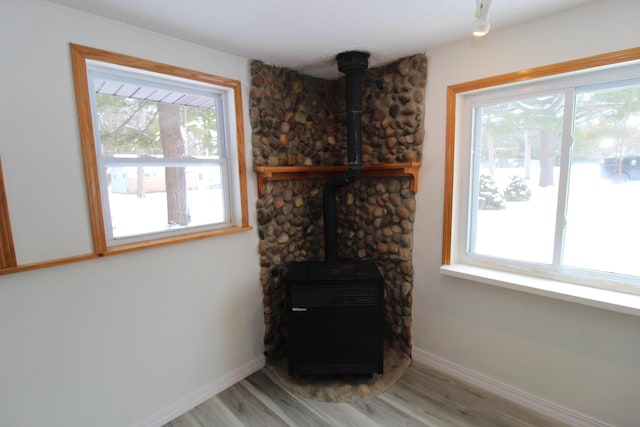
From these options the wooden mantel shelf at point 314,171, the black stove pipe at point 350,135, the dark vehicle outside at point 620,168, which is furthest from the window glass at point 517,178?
the black stove pipe at point 350,135

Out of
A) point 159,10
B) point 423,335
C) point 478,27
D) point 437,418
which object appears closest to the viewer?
point 478,27

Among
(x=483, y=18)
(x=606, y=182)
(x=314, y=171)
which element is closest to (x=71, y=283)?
(x=314, y=171)

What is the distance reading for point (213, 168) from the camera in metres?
2.27

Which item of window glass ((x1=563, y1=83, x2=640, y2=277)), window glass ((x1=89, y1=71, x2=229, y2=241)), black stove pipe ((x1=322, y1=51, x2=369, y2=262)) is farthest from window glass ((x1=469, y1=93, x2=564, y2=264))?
window glass ((x1=89, y1=71, x2=229, y2=241))

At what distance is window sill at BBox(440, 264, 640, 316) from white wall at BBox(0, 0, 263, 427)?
1.89 metres

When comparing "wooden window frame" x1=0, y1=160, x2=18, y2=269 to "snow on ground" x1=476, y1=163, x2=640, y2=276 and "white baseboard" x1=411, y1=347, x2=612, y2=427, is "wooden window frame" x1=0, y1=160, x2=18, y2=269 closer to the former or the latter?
"white baseboard" x1=411, y1=347, x2=612, y2=427

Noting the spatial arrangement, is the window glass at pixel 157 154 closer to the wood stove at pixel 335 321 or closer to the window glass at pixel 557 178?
the wood stove at pixel 335 321

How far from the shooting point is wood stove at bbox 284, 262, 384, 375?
2.14 m

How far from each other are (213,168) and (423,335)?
84.7 inches

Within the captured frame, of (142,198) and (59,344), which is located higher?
(142,198)

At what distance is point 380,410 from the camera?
2010mm

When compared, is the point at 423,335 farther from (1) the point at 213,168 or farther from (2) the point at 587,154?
(1) the point at 213,168

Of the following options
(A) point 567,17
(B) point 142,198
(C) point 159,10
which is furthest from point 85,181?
(A) point 567,17

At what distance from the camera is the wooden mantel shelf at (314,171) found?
7.64 ft
